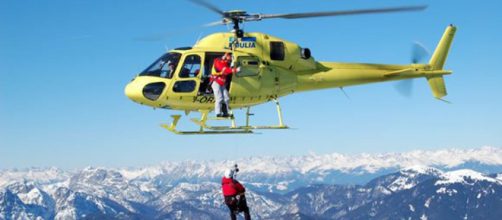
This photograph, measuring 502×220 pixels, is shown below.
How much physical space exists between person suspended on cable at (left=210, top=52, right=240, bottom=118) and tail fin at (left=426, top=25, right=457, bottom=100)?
69.8 feet

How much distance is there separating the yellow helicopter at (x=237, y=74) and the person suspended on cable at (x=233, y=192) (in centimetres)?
915

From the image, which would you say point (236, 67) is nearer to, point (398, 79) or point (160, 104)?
point (160, 104)

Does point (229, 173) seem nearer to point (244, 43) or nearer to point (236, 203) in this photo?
point (236, 203)

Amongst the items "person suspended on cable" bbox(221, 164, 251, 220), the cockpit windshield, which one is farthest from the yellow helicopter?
"person suspended on cable" bbox(221, 164, 251, 220)

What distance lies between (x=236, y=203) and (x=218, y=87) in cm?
1006

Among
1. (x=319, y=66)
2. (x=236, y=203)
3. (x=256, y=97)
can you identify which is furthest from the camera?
(x=319, y=66)

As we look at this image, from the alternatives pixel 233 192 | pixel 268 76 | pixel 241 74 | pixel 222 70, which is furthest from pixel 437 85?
pixel 233 192

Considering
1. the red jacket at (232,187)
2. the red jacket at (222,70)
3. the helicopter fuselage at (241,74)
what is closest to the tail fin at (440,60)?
A: the helicopter fuselage at (241,74)

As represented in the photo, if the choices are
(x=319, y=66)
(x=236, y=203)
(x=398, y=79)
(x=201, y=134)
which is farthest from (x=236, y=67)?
(x=398, y=79)

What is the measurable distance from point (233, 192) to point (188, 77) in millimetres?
11107

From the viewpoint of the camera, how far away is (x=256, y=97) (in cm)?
4484

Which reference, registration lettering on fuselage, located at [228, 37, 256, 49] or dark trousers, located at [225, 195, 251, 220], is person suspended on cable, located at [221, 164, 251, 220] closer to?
dark trousers, located at [225, 195, 251, 220]

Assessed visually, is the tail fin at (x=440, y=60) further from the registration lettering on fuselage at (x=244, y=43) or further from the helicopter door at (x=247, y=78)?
the registration lettering on fuselage at (x=244, y=43)

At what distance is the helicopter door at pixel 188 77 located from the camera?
41.1m
